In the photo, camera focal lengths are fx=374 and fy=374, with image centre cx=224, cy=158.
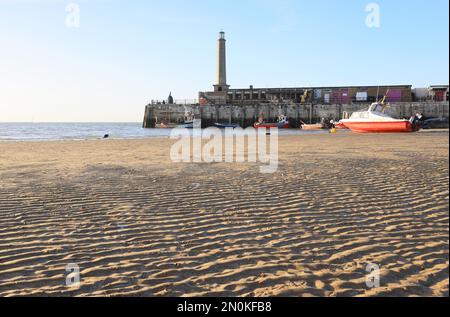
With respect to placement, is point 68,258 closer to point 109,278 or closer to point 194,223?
point 109,278

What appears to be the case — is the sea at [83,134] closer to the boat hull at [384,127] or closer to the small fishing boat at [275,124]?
the small fishing boat at [275,124]

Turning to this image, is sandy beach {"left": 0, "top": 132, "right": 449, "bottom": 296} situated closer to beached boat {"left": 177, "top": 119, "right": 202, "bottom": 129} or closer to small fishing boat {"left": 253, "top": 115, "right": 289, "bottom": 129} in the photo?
small fishing boat {"left": 253, "top": 115, "right": 289, "bottom": 129}

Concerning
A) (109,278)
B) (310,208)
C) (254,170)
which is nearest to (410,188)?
(310,208)

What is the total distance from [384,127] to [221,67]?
4939cm

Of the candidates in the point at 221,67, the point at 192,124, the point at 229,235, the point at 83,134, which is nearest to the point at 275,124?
the point at 192,124

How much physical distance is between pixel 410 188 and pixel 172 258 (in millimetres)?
6447

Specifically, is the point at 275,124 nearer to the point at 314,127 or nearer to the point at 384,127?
the point at 314,127

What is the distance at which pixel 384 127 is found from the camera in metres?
36.0

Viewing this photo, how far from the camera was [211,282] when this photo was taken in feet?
14.2

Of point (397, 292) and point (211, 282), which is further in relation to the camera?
point (211, 282)

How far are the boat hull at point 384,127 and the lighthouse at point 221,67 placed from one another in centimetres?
4346

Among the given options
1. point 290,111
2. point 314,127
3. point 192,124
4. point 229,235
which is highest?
point 290,111
